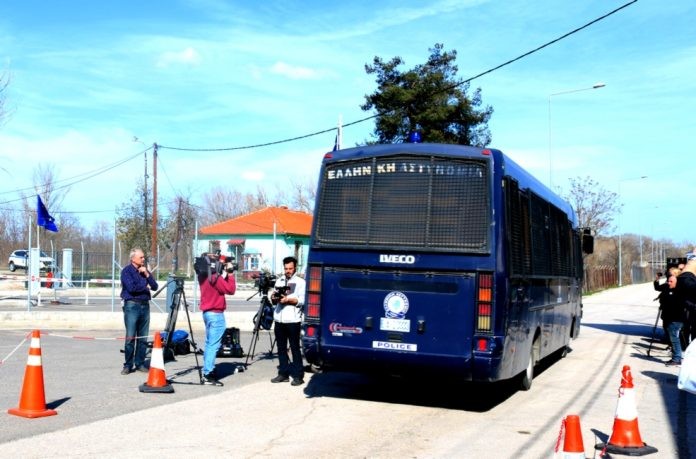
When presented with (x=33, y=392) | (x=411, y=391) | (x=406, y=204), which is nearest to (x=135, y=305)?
(x=33, y=392)

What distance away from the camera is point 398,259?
350 inches

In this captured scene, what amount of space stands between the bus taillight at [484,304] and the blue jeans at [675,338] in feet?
24.5

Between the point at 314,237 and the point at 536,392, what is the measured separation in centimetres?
414

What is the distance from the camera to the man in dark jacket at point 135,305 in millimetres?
11117

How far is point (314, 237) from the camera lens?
9.48 meters

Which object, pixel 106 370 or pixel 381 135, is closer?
pixel 106 370

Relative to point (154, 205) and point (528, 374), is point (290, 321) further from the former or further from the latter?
point (154, 205)

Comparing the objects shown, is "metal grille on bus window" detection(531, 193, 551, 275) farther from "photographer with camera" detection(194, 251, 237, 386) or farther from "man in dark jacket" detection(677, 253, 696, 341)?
"photographer with camera" detection(194, 251, 237, 386)

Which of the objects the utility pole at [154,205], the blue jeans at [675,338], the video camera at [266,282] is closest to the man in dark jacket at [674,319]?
the blue jeans at [675,338]

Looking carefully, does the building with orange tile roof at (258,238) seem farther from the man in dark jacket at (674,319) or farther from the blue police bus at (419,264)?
the blue police bus at (419,264)

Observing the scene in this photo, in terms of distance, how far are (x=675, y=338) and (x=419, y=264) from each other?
310 inches

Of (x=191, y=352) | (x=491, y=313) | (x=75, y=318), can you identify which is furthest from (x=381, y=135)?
(x=491, y=313)

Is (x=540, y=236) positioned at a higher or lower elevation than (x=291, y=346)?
higher

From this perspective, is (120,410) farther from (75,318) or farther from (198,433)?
(75,318)
